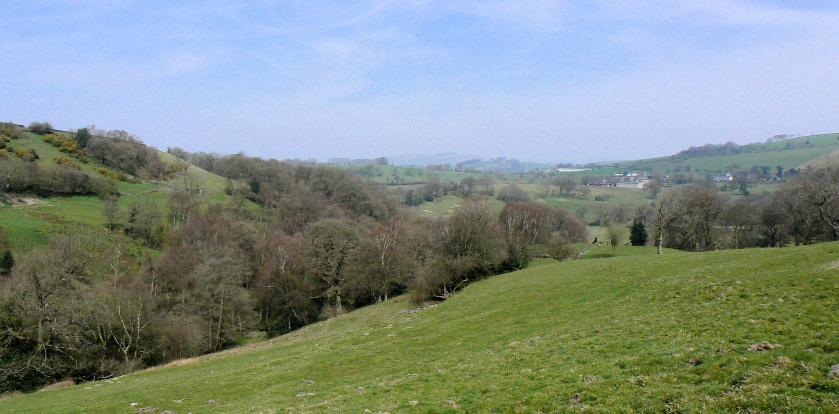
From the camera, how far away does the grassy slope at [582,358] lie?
435 inches

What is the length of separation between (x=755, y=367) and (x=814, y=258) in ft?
61.6

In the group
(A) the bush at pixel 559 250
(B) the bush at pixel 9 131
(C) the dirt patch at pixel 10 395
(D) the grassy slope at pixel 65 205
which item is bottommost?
(C) the dirt patch at pixel 10 395

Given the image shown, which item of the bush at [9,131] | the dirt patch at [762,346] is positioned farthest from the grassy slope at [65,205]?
the dirt patch at [762,346]

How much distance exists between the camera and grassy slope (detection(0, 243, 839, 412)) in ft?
36.3

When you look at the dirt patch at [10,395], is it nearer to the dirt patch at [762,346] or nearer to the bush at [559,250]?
the dirt patch at [762,346]

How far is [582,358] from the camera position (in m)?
15.9

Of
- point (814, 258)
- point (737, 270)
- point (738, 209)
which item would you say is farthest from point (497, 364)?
point (738, 209)

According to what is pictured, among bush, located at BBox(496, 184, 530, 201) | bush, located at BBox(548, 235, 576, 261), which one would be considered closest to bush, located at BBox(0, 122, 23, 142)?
bush, located at BBox(548, 235, 576, 261)

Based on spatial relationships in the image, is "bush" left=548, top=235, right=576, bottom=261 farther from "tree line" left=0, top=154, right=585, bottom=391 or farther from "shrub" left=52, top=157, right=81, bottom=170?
"shrub" left=52, top=157, right=81, bottom=170

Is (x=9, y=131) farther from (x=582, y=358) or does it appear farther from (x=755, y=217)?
(x=755, y=217)

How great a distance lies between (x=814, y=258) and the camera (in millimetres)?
23156

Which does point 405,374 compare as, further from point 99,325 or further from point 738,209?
point 738,209

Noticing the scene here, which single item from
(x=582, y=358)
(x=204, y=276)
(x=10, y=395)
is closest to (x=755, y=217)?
(x=582, y=358)

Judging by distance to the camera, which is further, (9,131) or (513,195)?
(513,195)
